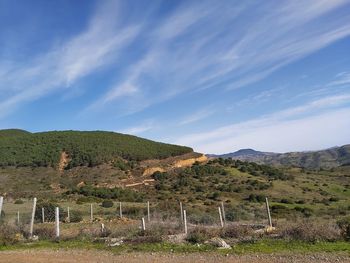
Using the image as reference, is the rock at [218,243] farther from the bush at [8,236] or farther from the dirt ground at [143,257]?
the bush at [8,236]

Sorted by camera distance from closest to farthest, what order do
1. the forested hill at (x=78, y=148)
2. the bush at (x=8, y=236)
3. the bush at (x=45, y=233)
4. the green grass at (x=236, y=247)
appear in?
1. the green grass at (x=236, y=247)
2. the bush at (x=8, y=236)
3. the bush at (x=45, y=233)
4. the forested hill at (x=78, y=148)

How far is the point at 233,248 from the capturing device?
14867 millimetres

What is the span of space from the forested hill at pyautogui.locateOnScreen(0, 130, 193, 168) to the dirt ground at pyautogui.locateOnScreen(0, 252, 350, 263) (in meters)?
60.1

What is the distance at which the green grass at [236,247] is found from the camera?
13842mm

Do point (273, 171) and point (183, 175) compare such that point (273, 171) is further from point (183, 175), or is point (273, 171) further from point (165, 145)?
point (165, 145)

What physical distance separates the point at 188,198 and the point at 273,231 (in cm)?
3508

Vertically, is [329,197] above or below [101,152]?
below

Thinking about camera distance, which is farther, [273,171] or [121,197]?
→ [273,171]

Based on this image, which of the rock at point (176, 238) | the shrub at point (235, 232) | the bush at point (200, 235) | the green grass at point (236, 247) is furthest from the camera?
the shrub at point (235, 232)

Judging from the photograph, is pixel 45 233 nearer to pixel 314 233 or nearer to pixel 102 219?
pixel 102 219

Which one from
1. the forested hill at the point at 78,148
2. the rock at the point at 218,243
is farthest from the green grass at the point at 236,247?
the forested hill at the point at 78,148

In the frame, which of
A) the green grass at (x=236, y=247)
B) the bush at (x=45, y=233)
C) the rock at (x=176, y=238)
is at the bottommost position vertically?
the green grass at (x=236, y=247)

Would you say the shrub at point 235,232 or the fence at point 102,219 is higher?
the fence at point 102,219

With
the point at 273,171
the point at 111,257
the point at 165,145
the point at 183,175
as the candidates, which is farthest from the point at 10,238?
the point at 165,145
